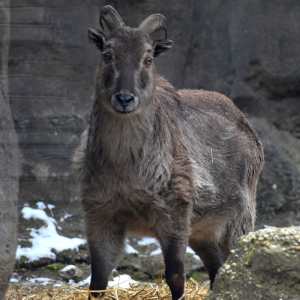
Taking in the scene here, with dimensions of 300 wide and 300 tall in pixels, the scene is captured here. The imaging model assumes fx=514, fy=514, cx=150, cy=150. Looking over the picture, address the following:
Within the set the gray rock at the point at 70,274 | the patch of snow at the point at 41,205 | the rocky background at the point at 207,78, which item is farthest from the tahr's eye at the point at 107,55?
the patch of snow at the point at 41,205

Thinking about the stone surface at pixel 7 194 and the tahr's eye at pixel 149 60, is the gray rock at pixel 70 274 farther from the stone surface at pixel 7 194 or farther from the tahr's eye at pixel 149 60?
the tahr's eye at pixel 149 60

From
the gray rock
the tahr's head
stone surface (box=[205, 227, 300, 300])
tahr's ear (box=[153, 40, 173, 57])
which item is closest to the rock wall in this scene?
the gray rock

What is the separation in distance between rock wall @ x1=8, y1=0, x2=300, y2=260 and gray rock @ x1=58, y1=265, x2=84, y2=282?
0.76 m

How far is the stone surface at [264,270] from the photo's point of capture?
10.3 ft

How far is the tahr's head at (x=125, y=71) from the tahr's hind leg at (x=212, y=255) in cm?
222


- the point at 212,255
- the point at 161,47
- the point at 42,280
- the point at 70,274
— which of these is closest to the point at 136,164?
the point at 161,47

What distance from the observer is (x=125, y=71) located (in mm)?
4293

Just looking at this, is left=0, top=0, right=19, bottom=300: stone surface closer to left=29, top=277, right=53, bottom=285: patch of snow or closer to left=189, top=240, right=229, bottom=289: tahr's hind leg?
left=29, top=277, right=53, bottom=285: patch of snow

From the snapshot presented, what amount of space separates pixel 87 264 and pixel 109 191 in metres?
2.78

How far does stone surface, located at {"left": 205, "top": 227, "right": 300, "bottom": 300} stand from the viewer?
315 centimetres

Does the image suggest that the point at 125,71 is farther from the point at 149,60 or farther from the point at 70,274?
the point at 70,274

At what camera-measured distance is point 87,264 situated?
22.8 ft

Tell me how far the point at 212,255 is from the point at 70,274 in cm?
180

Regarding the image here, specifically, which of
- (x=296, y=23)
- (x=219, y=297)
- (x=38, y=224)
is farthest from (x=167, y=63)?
(x=219, y=297)
